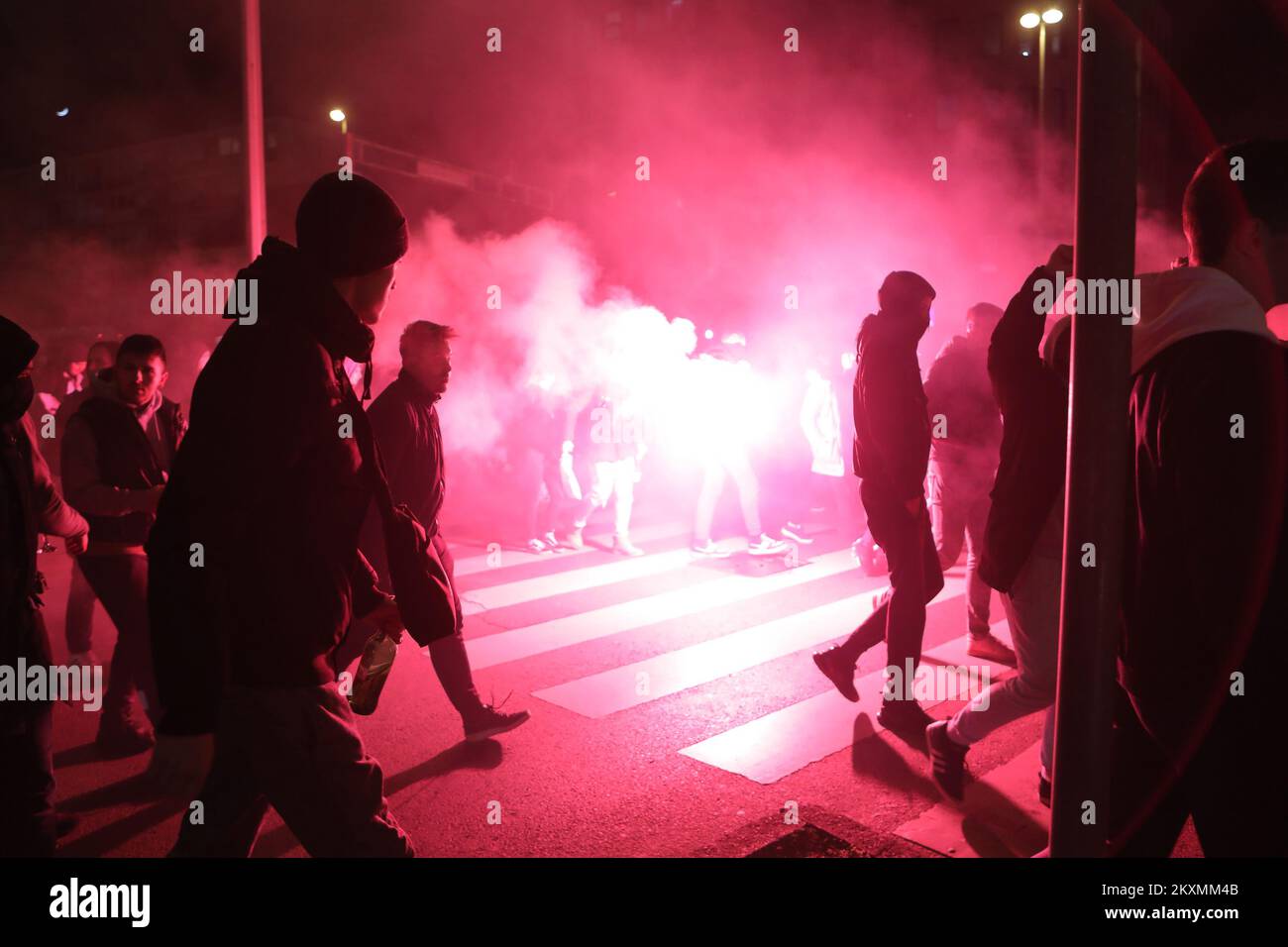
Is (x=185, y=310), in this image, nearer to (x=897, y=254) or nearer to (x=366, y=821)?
(x=897, y=254)

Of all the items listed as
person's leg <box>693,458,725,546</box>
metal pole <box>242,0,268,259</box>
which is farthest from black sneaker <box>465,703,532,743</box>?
person's leg <box>693,458,725,546</box>

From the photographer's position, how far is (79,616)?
17.0 ft

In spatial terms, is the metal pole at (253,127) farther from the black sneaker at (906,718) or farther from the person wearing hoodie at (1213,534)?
the person wearing hoodie at (1213,534)

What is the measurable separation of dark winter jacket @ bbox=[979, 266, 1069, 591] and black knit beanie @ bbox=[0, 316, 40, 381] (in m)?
2.92

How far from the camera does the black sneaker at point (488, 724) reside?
4133 millimetres

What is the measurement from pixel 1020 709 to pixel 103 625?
571 cm

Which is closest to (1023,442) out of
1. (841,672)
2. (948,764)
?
(948,764)

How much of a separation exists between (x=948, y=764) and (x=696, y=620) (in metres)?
2.90

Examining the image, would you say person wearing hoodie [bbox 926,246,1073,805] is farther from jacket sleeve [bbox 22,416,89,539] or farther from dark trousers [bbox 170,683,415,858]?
jacket sleeve [bbox 22,416,89,539]

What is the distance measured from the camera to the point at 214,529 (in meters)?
1.70

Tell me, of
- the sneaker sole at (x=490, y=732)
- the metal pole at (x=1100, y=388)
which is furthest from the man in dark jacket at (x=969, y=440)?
the metal pole at (x=1100, y=388)

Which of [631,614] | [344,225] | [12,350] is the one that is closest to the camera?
[344,225]

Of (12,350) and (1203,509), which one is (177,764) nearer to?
(12,350)
